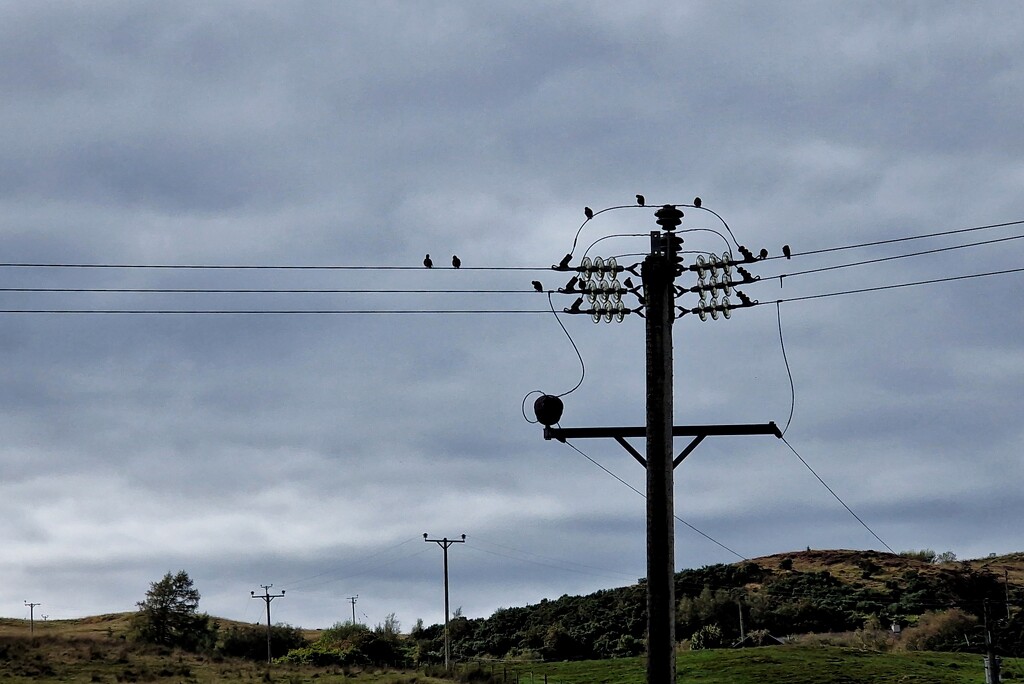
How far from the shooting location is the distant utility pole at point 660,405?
61.5 feet

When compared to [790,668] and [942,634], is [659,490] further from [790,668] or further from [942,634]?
[942,634]

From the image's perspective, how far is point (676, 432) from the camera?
800 inches

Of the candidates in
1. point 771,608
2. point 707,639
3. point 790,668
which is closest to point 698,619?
point 771,608

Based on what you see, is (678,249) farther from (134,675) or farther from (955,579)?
(955,579)

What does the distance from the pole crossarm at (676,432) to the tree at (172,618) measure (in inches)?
3279

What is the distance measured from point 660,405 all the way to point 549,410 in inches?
108

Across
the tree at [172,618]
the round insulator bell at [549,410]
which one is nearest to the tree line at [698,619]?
the tree at [172,618]

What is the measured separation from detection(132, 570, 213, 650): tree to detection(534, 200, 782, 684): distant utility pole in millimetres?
83735

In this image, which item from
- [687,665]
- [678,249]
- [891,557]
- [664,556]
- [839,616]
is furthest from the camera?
[891,557]

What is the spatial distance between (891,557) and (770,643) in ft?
167

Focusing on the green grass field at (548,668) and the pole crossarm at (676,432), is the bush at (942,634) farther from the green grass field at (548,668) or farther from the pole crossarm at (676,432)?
the pole crossarm at (676,432)

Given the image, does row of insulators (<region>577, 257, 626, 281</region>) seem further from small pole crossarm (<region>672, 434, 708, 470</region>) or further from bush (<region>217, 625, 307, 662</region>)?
bush (<region>217, 625, 307, 662</region>)

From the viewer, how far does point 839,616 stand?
111562 millimetres

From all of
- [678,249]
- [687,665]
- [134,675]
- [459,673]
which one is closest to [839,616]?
[687,665]
